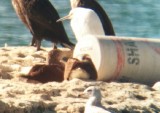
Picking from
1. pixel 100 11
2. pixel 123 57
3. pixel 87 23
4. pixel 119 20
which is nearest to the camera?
pixel 123 57

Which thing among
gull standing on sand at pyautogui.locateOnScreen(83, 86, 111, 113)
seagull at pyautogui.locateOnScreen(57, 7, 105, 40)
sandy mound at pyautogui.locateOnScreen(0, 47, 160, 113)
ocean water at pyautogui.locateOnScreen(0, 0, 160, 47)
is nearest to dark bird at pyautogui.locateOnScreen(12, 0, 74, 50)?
seagull at pyautogui.locateOnScreen(57, 7, 105, 40)

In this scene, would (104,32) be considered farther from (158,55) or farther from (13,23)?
(13,23)

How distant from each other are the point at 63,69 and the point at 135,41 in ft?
3.04

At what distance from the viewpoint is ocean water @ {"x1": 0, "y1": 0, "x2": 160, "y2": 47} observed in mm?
19891

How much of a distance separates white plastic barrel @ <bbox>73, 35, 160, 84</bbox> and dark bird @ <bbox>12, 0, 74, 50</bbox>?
2.27 meters

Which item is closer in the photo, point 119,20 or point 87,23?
point 87,23

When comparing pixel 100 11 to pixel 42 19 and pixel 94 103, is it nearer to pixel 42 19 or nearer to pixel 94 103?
pixel 42 19

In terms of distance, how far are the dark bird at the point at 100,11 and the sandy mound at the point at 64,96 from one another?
2.47m

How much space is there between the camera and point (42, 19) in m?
12.2

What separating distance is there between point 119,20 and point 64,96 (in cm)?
1494

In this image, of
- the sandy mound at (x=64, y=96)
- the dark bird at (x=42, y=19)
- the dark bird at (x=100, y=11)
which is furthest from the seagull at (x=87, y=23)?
the sandy mound at (x=64, y=96)

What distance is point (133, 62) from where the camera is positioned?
9.73 metres

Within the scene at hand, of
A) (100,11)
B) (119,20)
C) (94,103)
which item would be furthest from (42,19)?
(119,20)

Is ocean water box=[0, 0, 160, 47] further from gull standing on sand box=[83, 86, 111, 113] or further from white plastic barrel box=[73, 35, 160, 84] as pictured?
gull standing on sand box=[83, 86, 111, 113]
